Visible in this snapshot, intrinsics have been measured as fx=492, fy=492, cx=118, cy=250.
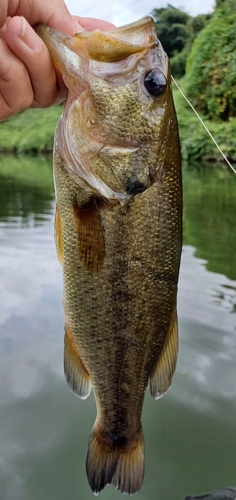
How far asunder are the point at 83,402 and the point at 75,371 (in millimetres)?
1655

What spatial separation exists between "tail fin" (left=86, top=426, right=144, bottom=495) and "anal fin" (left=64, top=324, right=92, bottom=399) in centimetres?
20

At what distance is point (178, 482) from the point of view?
2.77m

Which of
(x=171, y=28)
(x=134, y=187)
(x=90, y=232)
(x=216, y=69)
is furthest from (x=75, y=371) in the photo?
(x=171, y=28)

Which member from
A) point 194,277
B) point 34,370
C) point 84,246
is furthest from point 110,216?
point 194,277

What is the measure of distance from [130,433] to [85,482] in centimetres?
107

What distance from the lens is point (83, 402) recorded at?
132 inches

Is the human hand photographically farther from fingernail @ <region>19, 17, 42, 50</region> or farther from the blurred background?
the blurred background

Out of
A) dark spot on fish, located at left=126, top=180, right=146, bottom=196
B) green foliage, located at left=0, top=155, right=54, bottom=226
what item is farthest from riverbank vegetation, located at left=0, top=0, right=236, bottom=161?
dark spot on fish, located at left=126, top=180, right=146, bottom=196

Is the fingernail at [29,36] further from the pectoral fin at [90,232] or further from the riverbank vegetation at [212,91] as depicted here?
the riverbank vegetation at [212,91]

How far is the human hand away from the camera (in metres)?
1.39

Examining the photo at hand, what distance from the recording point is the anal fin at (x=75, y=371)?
1.80 meters

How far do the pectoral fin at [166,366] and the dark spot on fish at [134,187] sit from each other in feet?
1.61

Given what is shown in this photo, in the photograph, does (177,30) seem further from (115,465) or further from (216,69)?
(115,465)

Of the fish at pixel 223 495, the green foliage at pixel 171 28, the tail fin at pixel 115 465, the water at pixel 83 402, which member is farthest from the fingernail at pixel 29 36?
the green foliage at pixel 171 28
